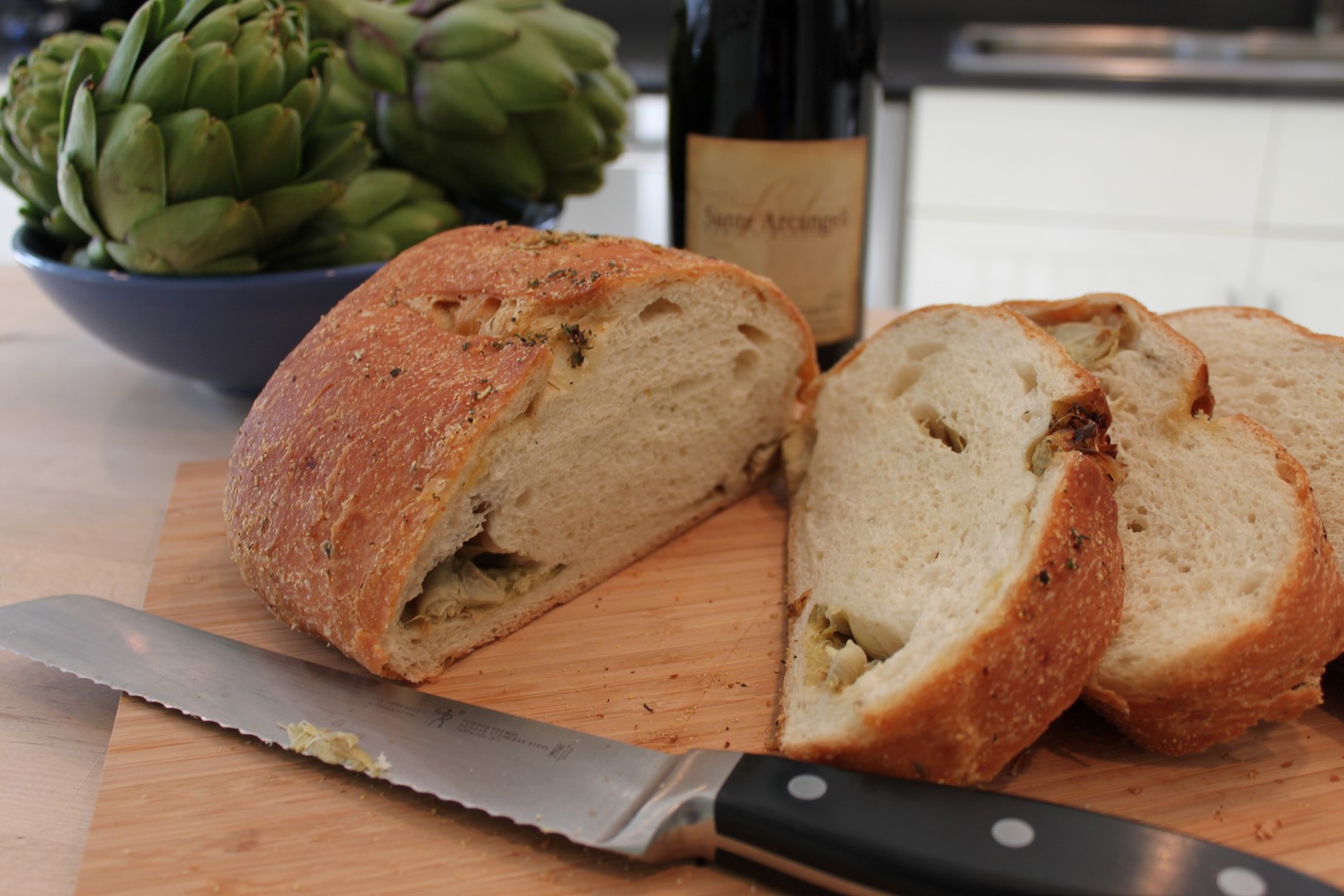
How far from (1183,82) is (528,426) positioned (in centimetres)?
352

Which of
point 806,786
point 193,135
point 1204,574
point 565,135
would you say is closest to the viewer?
point 806,786

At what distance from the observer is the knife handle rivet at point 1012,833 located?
1031mm

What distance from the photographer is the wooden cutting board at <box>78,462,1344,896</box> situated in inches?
45.1

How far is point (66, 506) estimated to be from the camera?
1951 millimetres

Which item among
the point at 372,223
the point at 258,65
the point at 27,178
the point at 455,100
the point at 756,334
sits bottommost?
the point at 756,334

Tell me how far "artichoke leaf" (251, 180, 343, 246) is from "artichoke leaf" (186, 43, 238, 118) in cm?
15

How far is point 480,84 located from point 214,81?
0.59 meters

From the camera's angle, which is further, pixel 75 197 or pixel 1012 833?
pixel 75 197

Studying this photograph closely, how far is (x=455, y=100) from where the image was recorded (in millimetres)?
2215

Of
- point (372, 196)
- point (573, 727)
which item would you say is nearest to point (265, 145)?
point (372, 196)

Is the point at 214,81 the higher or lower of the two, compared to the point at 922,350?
higher

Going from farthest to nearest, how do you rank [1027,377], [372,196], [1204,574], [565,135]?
1. [565,135]
2. [372,196]
3. [1027,377]
4. [1204,574]

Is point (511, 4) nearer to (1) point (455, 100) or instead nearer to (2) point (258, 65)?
(1) point (455, 100)

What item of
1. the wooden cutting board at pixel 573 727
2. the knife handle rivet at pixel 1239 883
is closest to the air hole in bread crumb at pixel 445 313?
the wooden cutting board at pixel 573 727
